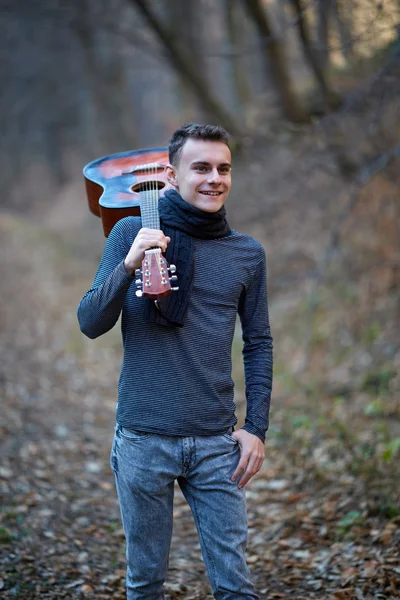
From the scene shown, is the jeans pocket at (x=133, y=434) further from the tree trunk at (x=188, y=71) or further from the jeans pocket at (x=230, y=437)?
the tree trunk at (x=188, y=71)

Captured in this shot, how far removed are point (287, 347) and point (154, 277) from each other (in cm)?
669

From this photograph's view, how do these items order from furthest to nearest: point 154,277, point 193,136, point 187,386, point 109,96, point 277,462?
point 109,96, point 277,462, point 193,136, point 187,386, point 154,277

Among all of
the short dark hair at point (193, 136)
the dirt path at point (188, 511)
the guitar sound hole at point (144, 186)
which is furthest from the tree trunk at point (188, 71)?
the short dark hair at point (193, 136)

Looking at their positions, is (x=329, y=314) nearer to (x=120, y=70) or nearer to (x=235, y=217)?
(x=235, y=217)

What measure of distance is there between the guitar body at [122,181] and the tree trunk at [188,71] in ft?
23.1

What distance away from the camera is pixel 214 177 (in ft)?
9.68

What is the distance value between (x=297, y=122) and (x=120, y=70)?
1141 centimetres

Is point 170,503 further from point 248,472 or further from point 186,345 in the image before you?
point 186,345

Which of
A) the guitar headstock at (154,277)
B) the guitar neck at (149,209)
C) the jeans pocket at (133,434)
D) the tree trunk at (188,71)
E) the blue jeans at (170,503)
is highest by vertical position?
the tree trunk at (188,71)

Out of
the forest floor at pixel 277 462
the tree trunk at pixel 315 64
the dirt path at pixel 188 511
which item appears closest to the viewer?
the dirt path at pixel 188 511

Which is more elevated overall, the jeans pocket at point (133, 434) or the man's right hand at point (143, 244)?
the man's right hand at point (143, 244)

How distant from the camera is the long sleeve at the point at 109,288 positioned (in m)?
2.76

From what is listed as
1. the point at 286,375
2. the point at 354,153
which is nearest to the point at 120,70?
the point at 354,153

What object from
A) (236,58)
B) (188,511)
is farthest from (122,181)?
(236,58)
